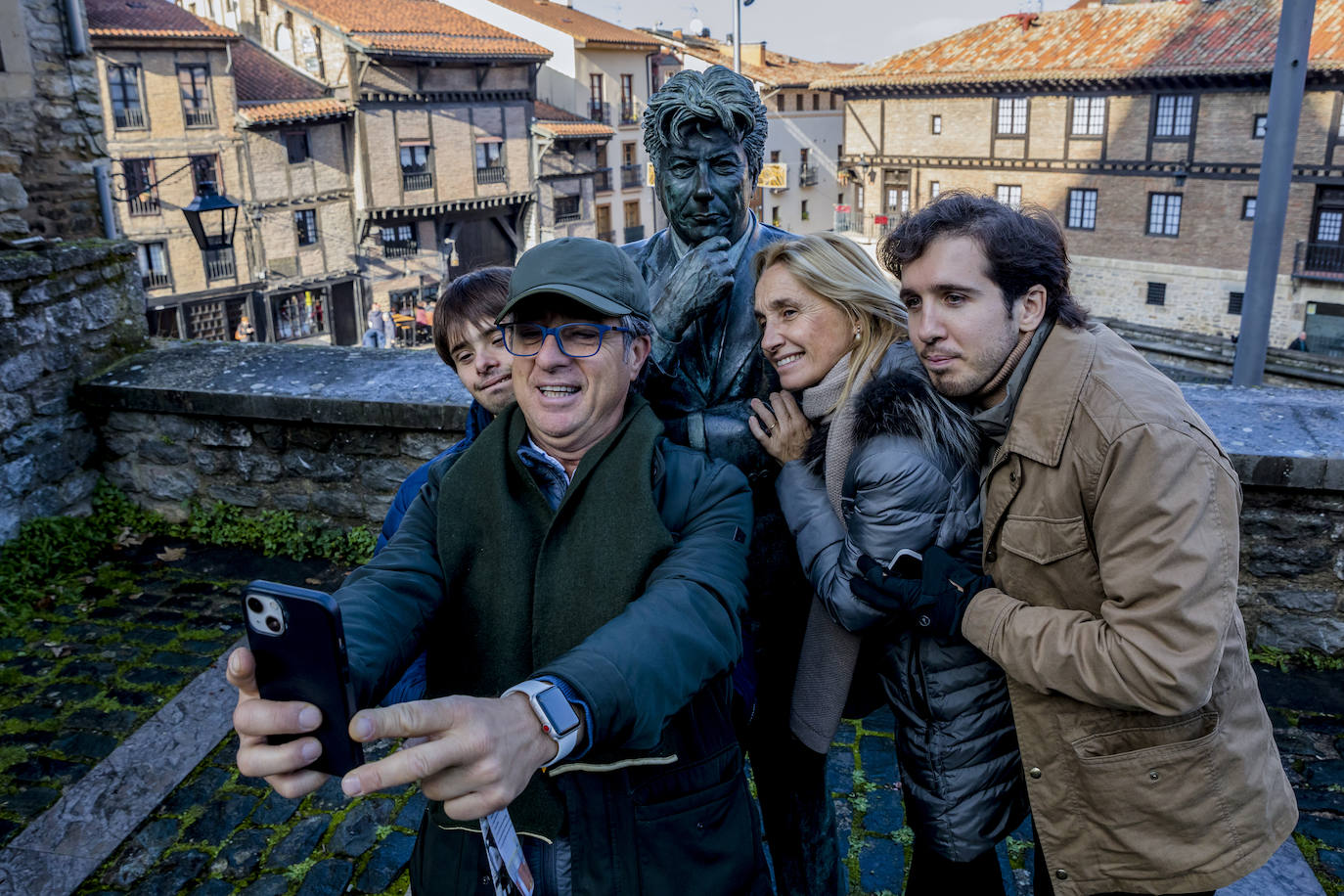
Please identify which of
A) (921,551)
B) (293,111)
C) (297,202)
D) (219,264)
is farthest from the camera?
(297,202)

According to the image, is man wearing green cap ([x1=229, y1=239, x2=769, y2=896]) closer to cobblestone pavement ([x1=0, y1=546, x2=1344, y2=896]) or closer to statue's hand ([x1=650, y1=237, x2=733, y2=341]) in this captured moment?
statue's hand ([x1=650, y1=237, x2=733, y2=341])

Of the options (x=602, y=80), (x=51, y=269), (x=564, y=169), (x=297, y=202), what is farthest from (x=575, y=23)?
(x=51, y=269)

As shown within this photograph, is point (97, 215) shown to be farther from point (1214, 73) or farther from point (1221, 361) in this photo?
point (1214, 73)

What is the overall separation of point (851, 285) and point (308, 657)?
4.43 feet

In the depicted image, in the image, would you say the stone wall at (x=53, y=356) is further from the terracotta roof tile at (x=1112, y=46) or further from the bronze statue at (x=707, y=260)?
the terracotta roof tile at (x=1112, y=46)

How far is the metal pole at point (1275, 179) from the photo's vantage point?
5.48 metres

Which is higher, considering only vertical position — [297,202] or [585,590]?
[297,202]

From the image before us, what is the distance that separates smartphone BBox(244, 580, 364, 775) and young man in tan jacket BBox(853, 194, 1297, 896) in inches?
42.0

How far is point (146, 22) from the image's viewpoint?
2312cm

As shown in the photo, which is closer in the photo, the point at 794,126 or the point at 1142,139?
the point at 1142,139

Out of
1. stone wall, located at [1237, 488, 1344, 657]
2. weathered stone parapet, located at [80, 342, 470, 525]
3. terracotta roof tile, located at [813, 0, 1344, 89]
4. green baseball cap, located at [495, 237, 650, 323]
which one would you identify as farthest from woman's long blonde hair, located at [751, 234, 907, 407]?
terracotta roof tile, located at [813, 0, 1344, 89]

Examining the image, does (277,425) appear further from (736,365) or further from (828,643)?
(828,643)

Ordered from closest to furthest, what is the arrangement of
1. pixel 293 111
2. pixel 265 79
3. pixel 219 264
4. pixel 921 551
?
1. pixel 921 551
2. pixel 219 264
3. pixel 293 111
4. pixel 265 79

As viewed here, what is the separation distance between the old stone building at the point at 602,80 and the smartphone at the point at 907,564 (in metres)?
32.8
